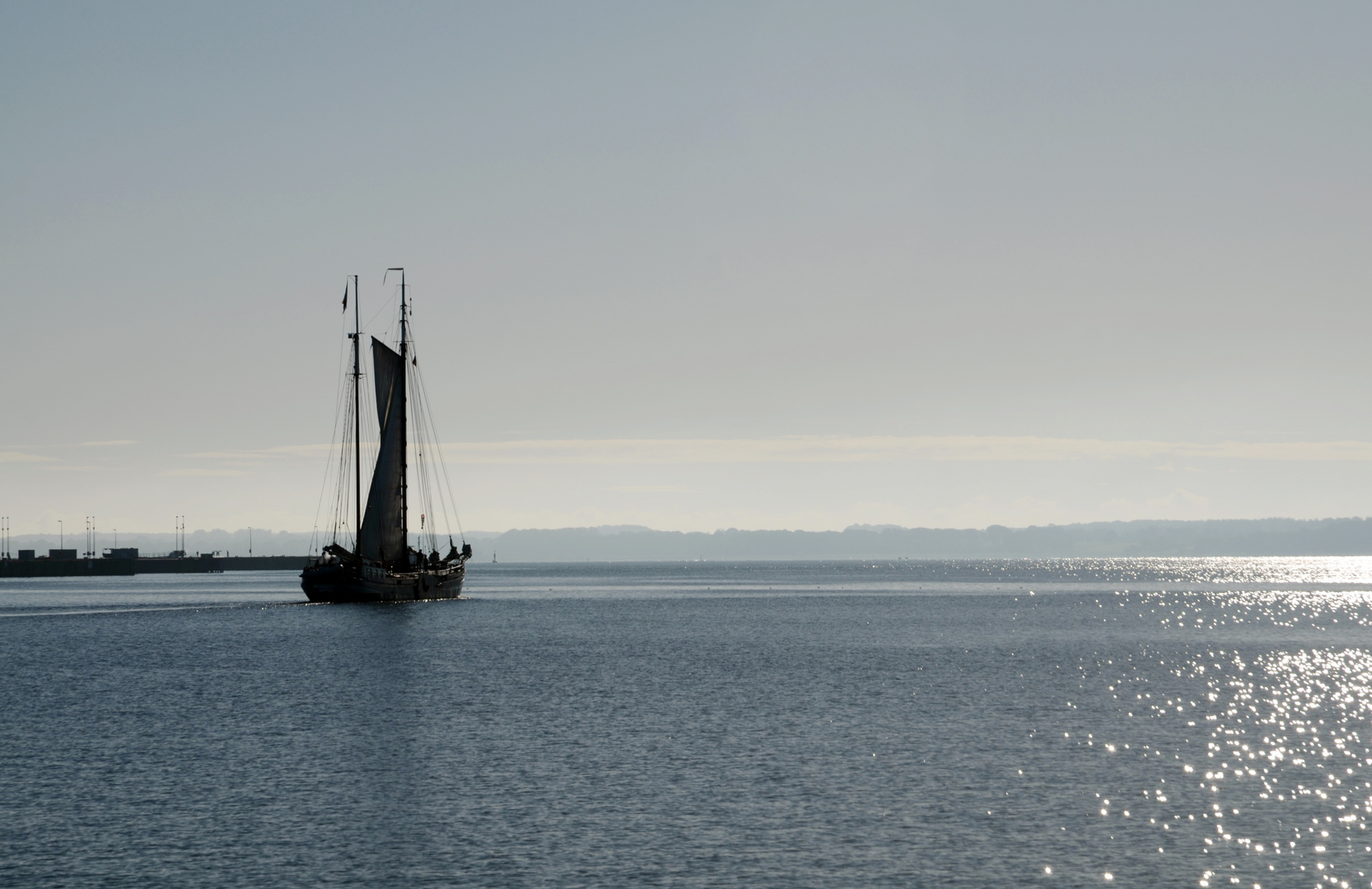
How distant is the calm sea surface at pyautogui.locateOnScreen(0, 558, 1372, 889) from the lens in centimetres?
2870

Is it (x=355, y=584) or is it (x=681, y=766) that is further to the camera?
(x=355, y=584)

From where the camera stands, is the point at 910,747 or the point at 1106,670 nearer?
the point at 910,747

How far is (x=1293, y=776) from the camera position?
126 feet

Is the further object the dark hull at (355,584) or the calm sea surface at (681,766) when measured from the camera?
the dark hull at (355,584)

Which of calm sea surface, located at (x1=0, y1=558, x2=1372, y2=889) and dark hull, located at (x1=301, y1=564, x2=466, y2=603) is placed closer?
calm sea surface, located at (x1=0, y1=558, x2=1372, y2=889)

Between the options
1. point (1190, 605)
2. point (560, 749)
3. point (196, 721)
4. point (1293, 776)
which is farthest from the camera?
point (1190, 605)

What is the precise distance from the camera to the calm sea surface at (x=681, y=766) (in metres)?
28.7

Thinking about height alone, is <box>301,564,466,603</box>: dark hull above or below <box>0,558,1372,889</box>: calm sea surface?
above

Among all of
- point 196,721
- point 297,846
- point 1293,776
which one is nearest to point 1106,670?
point 1293,776

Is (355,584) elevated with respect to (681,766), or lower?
elevated

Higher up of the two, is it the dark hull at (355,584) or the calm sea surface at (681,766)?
the dark hull at (355,584)

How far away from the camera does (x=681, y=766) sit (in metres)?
40.6

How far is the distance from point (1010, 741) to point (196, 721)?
101ft

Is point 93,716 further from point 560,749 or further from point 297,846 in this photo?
point 297,846
